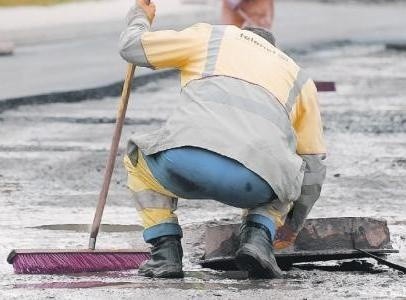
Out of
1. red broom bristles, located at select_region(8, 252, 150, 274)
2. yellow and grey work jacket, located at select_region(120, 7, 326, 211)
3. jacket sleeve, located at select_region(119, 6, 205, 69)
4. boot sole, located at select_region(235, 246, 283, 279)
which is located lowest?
boot sole, located at select_region(235, 246, 283, 279)

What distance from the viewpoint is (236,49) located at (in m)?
6.69

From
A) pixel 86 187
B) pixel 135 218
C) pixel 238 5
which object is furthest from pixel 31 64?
pixel 135 218

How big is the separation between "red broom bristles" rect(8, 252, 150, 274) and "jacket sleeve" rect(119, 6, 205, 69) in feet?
2.92

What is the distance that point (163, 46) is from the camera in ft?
21.9

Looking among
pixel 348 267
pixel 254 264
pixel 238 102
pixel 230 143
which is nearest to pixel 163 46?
pixel 238 102

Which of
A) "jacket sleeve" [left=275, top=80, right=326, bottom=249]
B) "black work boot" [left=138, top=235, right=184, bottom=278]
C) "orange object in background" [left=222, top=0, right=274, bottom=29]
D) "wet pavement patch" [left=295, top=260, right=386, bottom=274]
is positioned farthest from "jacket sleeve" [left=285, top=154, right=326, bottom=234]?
"orange object in background" [left=222, top=0, right=274, bottom=29]

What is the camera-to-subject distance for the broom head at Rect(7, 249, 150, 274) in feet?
22.1

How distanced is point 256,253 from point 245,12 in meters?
10.9

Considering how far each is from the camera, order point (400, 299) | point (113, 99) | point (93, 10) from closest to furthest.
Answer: point (400, 299) < point (113, 99) < point (93, 10)

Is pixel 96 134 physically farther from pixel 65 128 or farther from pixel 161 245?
pixel 161 245

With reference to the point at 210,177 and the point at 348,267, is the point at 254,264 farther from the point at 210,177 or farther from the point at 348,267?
the point at 348,267

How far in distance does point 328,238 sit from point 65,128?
17.8 ft

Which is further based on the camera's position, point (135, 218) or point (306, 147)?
point (135, 218)

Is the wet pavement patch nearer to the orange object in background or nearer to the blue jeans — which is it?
the blue jeans
